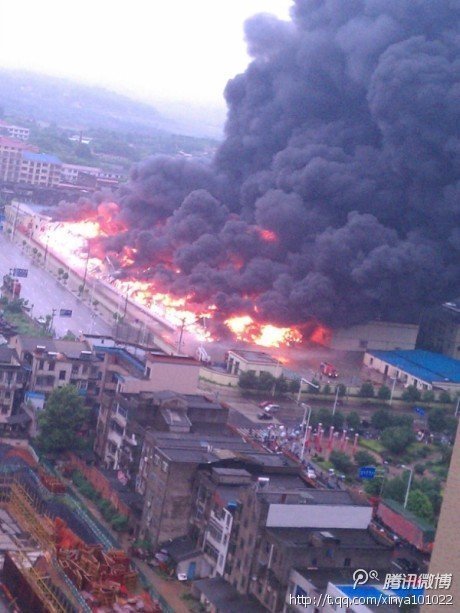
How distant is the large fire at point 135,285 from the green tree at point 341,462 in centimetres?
529

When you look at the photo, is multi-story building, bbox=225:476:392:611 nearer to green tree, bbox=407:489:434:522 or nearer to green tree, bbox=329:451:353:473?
green tree, bbox=407:489:434:522

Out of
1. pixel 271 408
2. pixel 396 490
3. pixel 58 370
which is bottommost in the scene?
pixel 271 408

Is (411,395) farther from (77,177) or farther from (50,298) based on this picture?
(77,177)

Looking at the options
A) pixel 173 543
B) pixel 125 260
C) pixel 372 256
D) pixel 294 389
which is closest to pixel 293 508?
pixel 173 543

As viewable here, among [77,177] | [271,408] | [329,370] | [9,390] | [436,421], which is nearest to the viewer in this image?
[9,390]

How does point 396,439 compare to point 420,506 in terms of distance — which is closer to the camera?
point 420,506

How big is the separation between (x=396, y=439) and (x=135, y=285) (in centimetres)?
803

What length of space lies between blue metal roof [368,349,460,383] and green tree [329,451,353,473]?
4772mm

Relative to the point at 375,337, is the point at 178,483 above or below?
above

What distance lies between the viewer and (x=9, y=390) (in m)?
11.3

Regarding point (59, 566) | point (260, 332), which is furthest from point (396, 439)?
point (59, 566)

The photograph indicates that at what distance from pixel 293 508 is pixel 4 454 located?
3.45 meters

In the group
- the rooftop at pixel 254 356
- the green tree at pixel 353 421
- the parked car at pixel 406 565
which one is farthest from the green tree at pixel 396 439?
the parked car at pixel 406 565

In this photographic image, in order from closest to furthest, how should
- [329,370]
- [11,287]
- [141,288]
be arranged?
[329,370], [11,287], [141,288]
